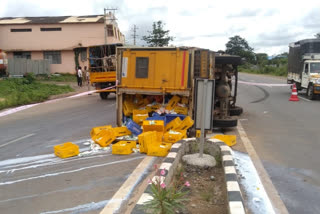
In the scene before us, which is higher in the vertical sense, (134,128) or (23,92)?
(134,128)

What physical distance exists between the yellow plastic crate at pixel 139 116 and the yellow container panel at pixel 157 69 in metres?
0.64

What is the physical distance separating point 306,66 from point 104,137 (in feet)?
49.0

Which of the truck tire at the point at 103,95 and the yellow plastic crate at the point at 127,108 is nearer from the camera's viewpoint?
the yellow plastic crate at the point at 127,108

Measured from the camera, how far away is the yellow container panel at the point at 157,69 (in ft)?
25.8

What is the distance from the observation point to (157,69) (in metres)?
8.06

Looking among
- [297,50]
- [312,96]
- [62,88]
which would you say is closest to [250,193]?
[312,96]

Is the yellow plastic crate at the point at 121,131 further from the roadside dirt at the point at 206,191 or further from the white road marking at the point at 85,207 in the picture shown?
the white road marking at the point at 85,207

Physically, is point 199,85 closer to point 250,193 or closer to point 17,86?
point 250,193

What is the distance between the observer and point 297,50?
67.7 feet

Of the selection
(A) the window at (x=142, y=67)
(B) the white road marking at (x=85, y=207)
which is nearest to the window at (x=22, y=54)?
(A) the window at (x=142, y=67)

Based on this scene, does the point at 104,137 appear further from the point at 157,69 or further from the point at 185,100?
the point at 185,100

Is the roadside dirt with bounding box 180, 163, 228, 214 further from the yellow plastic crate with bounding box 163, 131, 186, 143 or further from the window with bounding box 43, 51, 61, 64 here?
the window with bounding box 43, 51, 61, 64

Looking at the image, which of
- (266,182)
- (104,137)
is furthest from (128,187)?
(104,137)

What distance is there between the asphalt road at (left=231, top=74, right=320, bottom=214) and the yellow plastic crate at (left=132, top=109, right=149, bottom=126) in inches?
108
